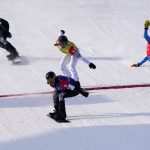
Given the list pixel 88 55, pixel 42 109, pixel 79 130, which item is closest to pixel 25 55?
pixel 88 55

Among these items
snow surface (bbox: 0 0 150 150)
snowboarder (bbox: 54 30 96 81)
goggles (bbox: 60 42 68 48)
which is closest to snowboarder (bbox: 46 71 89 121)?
snow surface (bbox: 0 0 150 150)

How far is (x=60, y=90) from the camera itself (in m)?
13.1

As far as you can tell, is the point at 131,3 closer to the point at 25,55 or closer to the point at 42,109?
the point at 25,55

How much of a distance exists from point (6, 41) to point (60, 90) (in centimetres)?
470

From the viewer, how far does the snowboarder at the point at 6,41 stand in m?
17.0

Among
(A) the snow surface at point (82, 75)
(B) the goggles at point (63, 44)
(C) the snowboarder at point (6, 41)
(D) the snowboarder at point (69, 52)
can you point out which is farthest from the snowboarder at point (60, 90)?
(C) the snowboarder at point (6, 41)

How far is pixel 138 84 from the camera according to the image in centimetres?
1598

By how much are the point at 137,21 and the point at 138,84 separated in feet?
21.5

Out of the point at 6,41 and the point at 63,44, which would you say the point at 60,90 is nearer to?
the point at 63,44

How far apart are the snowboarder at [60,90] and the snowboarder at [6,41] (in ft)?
14.6

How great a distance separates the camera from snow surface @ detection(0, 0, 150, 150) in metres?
12.5

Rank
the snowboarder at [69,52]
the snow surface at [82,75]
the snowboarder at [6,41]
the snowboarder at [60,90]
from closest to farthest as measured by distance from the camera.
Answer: the snow surface at [82,75]
the snowboarder at [60,90]
the snowboarder at [69,52]
the snowboarder at [6,41]

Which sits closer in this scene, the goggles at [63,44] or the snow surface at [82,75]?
the snow surface at [82,75]

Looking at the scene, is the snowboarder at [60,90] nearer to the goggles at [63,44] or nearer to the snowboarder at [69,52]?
the snowboarder at [69,52]
